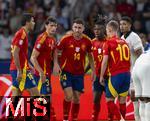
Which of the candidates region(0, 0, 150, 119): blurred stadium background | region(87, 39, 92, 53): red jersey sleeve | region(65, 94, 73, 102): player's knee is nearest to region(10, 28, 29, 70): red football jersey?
region(65, 94, 73, 102): player's knee

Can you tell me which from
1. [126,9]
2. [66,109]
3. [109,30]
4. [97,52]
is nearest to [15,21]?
[126,9]

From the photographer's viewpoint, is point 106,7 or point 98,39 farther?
point 106,7

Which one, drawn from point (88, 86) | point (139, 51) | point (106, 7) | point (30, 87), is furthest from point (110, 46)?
point (106, 7)

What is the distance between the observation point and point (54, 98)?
1633 centimetres

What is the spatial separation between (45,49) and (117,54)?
1.47m

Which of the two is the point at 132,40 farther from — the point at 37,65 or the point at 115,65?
the point at 37,65

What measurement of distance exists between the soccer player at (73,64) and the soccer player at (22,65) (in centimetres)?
64

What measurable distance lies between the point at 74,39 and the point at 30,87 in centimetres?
132

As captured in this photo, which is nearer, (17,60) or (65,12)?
(17,60)

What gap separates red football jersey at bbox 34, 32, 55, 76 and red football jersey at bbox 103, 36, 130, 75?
45.1 inches

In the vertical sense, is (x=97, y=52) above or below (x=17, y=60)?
above

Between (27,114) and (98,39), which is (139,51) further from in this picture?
(27,114)

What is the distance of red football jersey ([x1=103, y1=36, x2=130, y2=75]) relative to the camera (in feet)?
45.4

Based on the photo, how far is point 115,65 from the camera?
13.9 meters
